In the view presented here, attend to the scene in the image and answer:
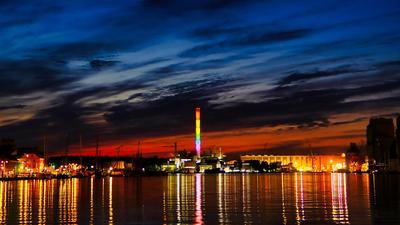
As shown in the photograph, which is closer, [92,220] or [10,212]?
[92,220]

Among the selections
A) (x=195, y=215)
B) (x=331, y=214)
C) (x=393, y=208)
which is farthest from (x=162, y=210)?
(x=393, y=208)

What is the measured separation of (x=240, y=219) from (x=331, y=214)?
8.07m

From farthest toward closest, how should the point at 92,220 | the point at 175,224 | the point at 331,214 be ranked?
the point at 331,214 < the point at 92,220 < the point at 175,224

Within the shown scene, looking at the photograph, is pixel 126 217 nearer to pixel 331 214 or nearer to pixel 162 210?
pixel 162 210

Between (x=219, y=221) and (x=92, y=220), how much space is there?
9.19m

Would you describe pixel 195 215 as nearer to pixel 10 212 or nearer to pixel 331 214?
pixel 331 214

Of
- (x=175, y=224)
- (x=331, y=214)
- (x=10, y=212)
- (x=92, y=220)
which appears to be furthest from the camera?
(x=10, y=212)

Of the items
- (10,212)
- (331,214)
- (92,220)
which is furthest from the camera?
(10,212)

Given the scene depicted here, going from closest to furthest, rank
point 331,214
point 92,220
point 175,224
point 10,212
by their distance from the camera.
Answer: point 175,224
point 92,220
point 331,214
point 10,212

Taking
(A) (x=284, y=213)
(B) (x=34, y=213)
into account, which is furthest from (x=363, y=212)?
(B) (x=34, y=213)

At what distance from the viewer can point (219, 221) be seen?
43000mm

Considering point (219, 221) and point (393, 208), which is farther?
point (393, 208)

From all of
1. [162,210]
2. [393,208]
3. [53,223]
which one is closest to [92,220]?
[53,223]

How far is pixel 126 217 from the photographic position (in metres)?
Answer: 46.5
